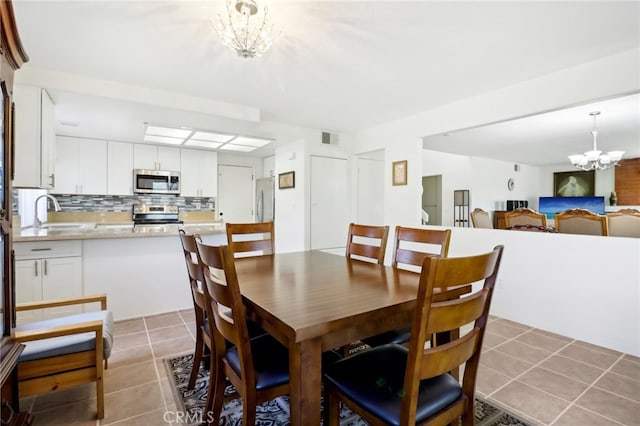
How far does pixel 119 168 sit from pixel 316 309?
A: 5.25 meters

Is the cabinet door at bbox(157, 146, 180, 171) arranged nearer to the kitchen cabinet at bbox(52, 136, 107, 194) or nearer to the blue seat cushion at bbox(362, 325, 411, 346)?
the kitchen cabinet at bbox(52, 136, 107, 194)

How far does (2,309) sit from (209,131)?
3.10 m

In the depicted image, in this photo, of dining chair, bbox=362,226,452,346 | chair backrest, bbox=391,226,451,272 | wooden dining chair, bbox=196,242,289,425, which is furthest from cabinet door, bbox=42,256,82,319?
chair backrest, bbox=391,226,451,272

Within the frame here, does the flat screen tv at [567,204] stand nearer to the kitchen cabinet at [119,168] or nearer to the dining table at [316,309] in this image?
the dining table at [316,309]

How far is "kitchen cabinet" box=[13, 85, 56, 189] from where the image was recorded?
8.50 feet

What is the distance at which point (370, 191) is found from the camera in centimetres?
534

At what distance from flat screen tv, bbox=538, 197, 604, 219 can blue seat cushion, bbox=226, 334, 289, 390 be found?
8563 millimetres

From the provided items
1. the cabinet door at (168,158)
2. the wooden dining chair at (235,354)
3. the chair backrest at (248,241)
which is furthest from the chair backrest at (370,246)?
the cabinet door at (168,158)

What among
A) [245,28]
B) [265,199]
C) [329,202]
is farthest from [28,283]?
[265,199]

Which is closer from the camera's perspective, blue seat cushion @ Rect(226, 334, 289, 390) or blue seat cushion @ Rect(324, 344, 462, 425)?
blue seat cushion @ Rect(324, 344, 462, 425)

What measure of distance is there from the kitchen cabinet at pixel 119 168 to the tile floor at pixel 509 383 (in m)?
3.08

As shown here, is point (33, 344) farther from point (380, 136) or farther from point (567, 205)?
point (567, 205)

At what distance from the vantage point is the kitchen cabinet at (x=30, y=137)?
8.50ft

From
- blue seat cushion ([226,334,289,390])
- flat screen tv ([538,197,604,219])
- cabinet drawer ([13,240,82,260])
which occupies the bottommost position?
blue seat cushion ([226,334,289,390])
